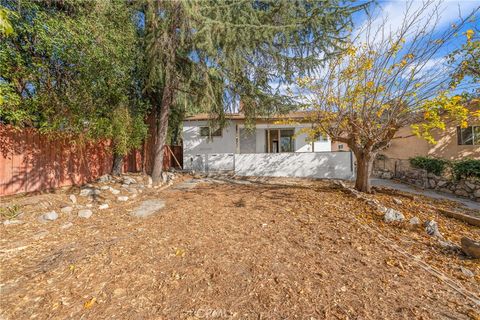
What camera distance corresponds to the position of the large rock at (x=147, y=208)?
514 cm

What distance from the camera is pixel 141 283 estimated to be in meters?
2.50

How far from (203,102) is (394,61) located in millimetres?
5756

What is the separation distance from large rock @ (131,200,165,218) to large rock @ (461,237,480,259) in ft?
18.8

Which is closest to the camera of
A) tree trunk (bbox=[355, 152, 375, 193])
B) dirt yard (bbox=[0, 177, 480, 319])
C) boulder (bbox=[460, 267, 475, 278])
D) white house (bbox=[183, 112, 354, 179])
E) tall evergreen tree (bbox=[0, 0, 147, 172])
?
dirt yard (bbox=[0, 177, 480, 319])

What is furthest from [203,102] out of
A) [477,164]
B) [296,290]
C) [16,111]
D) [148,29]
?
[477,164]

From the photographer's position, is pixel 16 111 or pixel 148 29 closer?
pixel 16 111

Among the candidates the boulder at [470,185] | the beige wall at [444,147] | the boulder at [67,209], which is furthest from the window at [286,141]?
the boulder at [67,209]

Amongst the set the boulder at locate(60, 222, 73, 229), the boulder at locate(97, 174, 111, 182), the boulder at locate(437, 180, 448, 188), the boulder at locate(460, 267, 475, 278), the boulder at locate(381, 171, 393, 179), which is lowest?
the boulder at locate(460, 267, 475, 278)

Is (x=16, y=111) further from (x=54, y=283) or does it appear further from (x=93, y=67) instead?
(x=54, y=283)

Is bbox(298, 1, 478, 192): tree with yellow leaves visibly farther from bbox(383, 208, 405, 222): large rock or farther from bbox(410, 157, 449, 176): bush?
bbox(410, 157, 449, 176): bush

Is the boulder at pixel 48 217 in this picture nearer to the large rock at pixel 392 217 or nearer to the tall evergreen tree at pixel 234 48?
the tall evergreen tree at pixel 234 48

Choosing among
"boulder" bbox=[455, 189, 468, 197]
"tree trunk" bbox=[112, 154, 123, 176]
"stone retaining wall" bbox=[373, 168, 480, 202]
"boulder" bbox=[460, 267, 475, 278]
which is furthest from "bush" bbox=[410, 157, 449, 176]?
"tree trunk" bbox=[112, 154, 123, 176]

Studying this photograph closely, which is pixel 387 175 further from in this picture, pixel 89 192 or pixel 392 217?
pixel 89 192

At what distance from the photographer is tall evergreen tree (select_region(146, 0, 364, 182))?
22.4 ft
